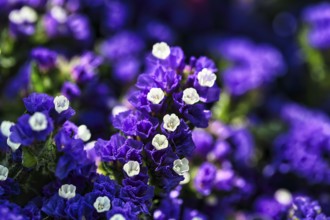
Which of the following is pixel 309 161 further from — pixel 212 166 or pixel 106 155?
pixel 106 155

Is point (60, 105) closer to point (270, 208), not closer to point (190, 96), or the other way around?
point (190, 96)

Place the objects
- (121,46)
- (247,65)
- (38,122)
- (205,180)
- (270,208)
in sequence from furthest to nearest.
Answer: (247,65) < (121,46) < (270,208) < (205,180) < (38,122)

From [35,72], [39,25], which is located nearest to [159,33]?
[39,25]

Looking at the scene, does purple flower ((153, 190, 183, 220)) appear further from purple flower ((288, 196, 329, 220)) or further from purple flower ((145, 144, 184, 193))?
purple flower ((288, 196, 329, 220))

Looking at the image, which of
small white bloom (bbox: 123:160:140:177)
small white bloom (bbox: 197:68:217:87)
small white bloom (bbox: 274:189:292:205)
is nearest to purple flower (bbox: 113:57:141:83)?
small white bloom (bbox: 274:189:292:205)

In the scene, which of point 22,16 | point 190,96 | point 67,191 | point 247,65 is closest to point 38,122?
point 67,191
